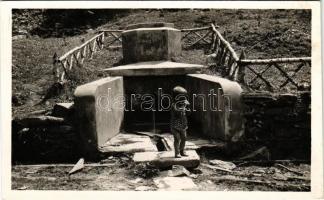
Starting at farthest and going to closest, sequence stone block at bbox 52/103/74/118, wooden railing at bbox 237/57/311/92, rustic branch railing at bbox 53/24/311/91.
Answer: rustic branch railing at bbox 53/24/311/91 → wooden railing at bbox 237/57/311/92 → stone block at bbox 52/103/74/118

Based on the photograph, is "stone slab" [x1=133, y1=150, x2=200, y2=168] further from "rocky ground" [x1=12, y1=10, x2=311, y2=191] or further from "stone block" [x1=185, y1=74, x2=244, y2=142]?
"stone block" [x1=185, y1=74, x2=244, y2=142]

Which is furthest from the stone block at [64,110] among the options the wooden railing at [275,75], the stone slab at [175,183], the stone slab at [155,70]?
the wooden railing at [275,75]

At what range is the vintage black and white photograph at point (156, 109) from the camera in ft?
23.4

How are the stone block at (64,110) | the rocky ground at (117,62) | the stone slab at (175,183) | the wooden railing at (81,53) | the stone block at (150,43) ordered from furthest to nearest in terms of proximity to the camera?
the wooden railing at (81,53), the stone block at (150,43), the stone block at (64,110), the rocky ground at (117,62), the stone slab at (175,183)

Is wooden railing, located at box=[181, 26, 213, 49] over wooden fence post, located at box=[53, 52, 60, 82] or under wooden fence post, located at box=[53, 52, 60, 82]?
over

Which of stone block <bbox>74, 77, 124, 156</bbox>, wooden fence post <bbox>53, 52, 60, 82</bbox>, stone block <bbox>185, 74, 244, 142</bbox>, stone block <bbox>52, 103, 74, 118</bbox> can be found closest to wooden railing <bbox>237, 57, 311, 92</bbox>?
stone block <bbox>185, 74, 244, 142</bbox>

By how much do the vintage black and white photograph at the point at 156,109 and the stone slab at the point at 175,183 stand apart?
0.05ft

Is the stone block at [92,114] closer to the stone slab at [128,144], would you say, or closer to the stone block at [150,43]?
the stone slab at [128,144]

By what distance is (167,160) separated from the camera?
705 cm

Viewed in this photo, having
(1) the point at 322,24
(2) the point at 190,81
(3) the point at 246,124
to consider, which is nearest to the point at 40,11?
(2) the point at 190,81

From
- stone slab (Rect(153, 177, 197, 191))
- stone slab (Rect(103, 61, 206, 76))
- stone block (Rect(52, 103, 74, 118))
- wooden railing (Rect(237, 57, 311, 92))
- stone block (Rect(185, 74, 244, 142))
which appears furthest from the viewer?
stone slab (Rect(103, 61, 206, 76))

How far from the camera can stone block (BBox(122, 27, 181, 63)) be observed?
9398 mm

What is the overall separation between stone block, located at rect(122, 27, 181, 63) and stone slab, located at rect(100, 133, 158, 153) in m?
1.83

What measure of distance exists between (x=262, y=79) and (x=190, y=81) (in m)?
1.36
